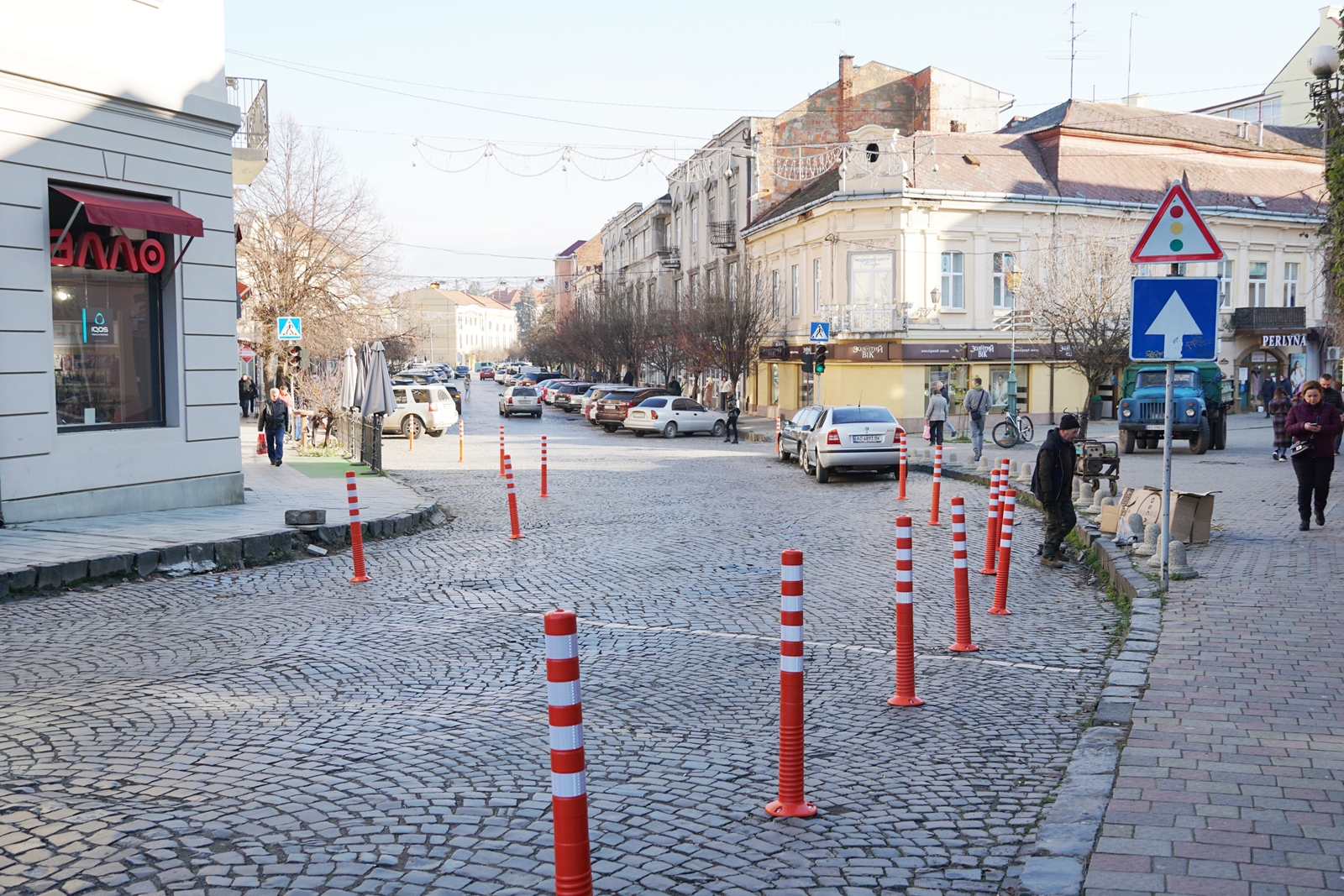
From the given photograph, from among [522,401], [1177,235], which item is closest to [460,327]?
[522,401]

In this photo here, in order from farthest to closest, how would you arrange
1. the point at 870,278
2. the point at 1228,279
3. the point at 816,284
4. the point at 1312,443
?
the point at 1228,279, the point at 816,284, the point at 870,278, the point at 1312,443

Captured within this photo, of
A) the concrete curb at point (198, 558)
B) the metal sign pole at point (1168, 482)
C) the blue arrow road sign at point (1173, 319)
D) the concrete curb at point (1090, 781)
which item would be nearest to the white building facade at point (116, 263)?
the concrete curb at point (198, 558)

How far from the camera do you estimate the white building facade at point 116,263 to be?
12516 millimetres

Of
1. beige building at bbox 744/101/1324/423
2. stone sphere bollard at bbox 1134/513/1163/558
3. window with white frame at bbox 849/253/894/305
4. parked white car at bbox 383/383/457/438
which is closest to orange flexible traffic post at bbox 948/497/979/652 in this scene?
stone sphere bollard at bbox 1134/513/1163/558

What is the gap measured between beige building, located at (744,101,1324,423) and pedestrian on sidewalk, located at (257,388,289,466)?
21130 millimetres

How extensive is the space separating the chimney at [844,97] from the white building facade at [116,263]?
37.5 metres

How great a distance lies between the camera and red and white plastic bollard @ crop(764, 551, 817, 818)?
4801mm

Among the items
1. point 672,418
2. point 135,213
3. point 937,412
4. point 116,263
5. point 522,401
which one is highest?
point 135,213

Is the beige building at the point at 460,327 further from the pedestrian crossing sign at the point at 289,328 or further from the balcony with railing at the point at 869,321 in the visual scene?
the pedestrian crossing sign at the point at 289,328

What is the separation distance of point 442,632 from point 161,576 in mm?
4136

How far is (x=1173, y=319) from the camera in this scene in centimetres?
910

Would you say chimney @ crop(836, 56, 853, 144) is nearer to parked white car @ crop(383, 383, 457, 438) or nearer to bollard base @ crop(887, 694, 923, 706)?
parked white car @ crop(383, 383, 457, 438)

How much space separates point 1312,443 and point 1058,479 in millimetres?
3672

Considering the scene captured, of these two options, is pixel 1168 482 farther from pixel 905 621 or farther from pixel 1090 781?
pixel 1090 781
